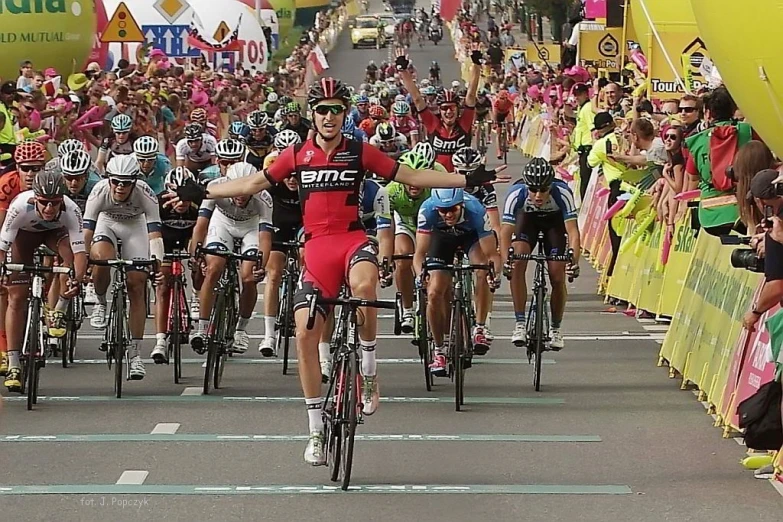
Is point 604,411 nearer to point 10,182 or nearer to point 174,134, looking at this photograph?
point 10,182

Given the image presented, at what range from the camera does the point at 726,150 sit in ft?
45.0

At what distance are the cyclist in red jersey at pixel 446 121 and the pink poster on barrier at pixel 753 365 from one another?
20.6 feet

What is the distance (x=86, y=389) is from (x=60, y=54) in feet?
64.6

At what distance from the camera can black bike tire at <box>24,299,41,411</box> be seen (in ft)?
40.9

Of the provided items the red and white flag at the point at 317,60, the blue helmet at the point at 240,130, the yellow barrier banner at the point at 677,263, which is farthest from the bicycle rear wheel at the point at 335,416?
the red and white flag at the point at 317,60

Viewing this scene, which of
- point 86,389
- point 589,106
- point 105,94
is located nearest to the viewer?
point 86,389

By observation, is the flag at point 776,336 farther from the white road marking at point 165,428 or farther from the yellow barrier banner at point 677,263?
the yellow barrier banner at point 677,263

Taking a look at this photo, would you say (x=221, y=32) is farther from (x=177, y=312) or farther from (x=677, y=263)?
(x=177, y=312)

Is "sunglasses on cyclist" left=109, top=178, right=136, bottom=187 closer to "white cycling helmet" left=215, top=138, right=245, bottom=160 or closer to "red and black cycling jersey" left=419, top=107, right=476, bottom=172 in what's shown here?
"white cycling helmet" left=215, top=138, right=245, bottom=160

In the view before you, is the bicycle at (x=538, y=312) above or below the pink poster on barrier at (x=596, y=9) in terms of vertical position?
below

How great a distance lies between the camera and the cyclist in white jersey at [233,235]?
549 inches

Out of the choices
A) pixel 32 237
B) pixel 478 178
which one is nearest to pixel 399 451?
pixel 478 178

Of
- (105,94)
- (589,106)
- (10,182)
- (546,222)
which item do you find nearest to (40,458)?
(10,182)

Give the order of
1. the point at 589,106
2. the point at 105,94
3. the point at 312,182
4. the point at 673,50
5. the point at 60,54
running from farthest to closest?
1. the point at 60,54
2. the point at 105,94
3. the point at 589,106
4. the point at 673,50
5. the point at 312,182
